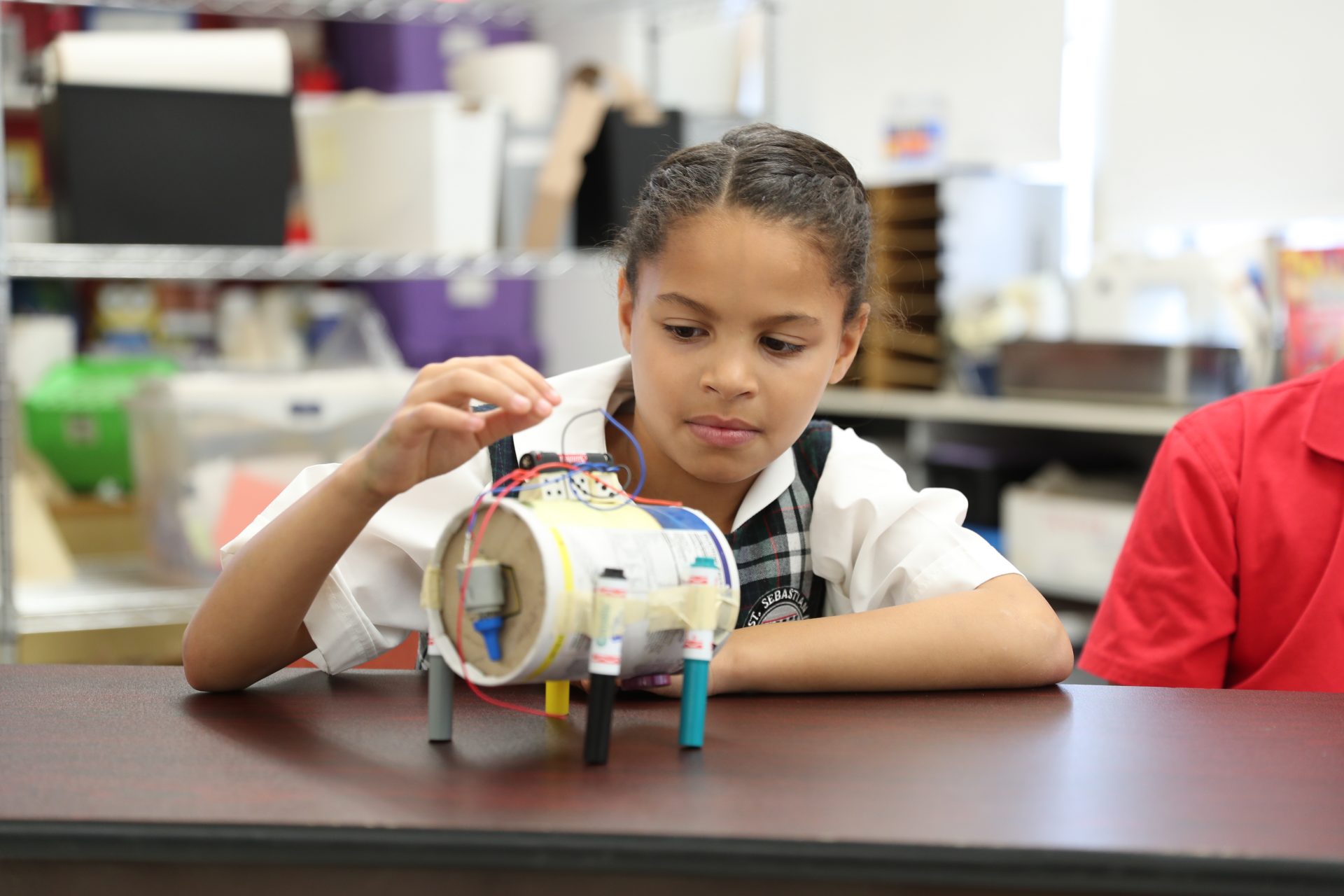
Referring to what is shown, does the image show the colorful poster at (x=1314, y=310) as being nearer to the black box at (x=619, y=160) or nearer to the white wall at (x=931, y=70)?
the white wall at (x=931, y=70)

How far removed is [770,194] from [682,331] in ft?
Answer: 0.40

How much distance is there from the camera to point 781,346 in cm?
91

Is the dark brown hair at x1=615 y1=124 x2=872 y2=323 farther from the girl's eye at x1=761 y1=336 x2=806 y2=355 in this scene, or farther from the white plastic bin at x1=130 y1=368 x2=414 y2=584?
the white plastic bin at x1=130 y1=368 x2=414 y2=584

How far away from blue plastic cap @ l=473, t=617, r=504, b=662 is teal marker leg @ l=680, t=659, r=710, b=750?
0.09 metres

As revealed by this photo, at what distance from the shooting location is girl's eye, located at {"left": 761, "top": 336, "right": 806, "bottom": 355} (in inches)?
35.8

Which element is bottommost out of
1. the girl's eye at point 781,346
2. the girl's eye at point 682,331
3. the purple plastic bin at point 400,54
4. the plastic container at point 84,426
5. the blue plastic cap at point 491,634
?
the plastic container at point 84,426

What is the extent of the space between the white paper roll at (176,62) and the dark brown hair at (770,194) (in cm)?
127

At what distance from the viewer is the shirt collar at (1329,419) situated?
108 cm

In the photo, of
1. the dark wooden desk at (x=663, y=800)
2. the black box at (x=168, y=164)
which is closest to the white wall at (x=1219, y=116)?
the black box at (x=168, y=164)

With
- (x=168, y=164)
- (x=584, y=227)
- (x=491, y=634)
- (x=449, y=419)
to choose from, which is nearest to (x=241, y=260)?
(x=168, y=164)

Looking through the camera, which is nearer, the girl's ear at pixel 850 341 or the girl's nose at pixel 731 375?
the girl's nose at pixel 731 375

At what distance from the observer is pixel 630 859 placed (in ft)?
1.68

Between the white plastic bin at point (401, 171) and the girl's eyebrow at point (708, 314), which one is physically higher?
the white plastic bin at point (401, 171)

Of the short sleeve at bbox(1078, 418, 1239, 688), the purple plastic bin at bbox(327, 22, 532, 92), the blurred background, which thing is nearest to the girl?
the short sleeve at bbox(1078, 418, 1239, 688)
